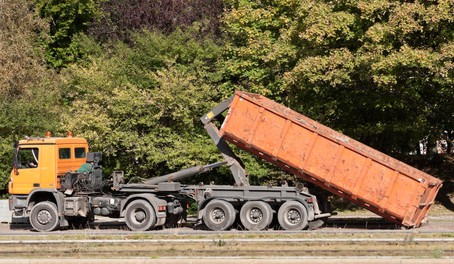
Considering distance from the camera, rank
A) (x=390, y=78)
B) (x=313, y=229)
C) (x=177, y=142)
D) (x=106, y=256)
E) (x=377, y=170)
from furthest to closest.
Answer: (x=177, y=142), (x=390, y=78), (x=313, y=229), (x=377, y=170), (x=106, y=256)

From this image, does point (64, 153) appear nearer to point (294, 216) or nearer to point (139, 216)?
point (139, 216)

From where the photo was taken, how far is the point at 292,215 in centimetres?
2317

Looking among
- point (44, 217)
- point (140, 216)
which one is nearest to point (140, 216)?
point (140, 216)

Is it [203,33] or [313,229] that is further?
[203,33]

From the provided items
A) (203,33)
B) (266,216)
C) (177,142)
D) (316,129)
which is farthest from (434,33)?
(203,33)

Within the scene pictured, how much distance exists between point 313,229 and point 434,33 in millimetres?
8198

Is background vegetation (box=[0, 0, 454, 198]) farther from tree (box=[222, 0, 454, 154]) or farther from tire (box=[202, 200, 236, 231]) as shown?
tire (box=[202, 200, 236, 231])

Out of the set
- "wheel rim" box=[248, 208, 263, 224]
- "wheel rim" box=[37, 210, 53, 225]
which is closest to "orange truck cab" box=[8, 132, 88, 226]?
"wheel rim" box=[37, 210, 53, 225]

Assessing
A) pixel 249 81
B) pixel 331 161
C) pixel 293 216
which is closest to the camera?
pixel 331 161

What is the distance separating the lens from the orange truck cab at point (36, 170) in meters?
24.5

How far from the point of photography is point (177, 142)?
3372 cm

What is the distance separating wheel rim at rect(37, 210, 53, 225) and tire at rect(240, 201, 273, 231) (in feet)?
18.8

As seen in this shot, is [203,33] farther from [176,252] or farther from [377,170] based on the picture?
[176,252]

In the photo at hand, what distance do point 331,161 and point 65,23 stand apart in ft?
122
